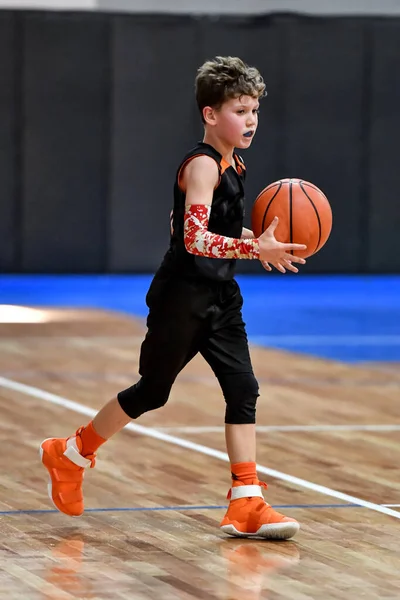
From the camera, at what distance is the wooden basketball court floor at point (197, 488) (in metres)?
3.66

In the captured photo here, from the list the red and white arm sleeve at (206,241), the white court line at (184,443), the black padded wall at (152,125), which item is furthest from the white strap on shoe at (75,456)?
the black padded wall at (152,125)

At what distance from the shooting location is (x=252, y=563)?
3.86 metres

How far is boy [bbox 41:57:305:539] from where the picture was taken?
13.8ft

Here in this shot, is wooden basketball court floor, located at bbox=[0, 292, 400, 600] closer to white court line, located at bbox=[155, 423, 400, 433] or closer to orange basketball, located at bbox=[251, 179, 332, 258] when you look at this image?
white court line, located at bbox=[155, 423, 400, 433]

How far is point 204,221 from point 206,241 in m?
0.06

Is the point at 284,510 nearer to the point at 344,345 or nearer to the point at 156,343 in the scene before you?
the point at 156,343

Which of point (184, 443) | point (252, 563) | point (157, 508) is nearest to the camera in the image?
point (252, 563)

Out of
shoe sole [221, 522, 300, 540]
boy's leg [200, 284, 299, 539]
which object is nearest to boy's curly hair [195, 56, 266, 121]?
boy's leg [200, 284, 299, 539]

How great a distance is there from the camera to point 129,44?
1463cm

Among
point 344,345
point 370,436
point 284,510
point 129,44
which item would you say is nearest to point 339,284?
point 129,44

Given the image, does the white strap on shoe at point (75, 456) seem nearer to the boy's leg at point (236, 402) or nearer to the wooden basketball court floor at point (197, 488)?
the wooden basketball court floor at point (197, 488)

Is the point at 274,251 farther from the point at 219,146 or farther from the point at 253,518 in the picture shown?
the point at 253,518

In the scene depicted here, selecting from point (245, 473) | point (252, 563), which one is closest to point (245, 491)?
point (245, 473)

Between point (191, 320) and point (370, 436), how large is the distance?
200cm
